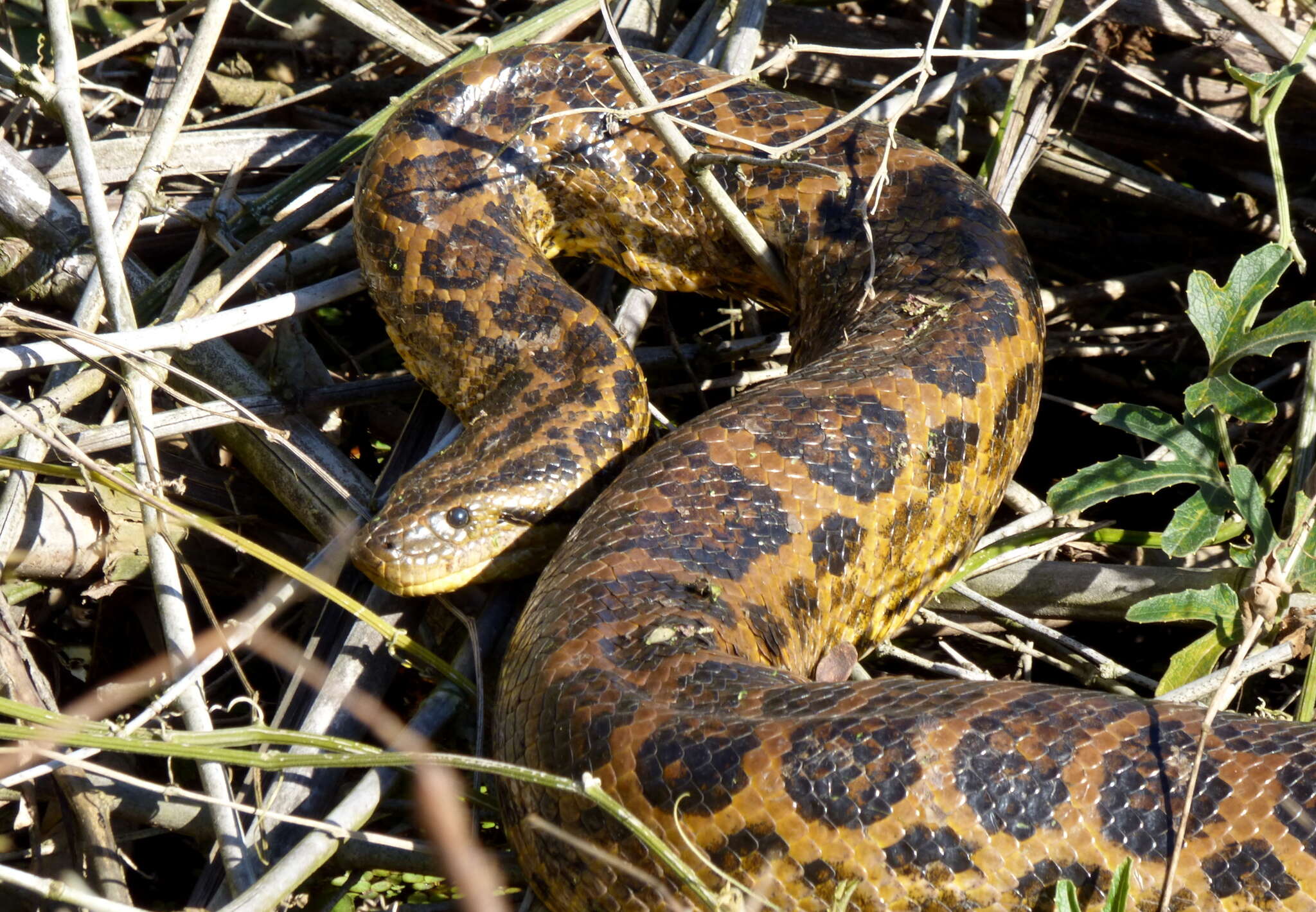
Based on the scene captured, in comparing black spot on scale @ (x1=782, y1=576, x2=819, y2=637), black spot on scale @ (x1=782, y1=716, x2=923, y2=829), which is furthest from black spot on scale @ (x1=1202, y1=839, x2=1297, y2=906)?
black spot on scale @ (x1=782, y1=576, x2=819, y2=637)

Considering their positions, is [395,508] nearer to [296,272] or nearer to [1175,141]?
[296,272]

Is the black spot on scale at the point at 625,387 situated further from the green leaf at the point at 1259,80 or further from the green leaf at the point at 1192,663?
the green leaf at the point at 1259,80

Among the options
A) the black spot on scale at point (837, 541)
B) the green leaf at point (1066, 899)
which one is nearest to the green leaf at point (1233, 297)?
the black spot on scale at point (837, 541)

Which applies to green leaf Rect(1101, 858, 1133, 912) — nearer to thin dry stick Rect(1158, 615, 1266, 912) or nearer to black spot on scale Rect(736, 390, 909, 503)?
thin dry stick Rect(1158, 615, 1266, 912)

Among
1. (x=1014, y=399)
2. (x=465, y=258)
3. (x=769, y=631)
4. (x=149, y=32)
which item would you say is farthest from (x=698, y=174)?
(x=149, y=32)

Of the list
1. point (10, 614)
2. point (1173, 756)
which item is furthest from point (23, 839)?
point (1173, 756)

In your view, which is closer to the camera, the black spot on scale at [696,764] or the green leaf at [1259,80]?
the black spot on scale at [696,764]

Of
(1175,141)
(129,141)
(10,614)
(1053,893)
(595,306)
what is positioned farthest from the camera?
(1175,141)
